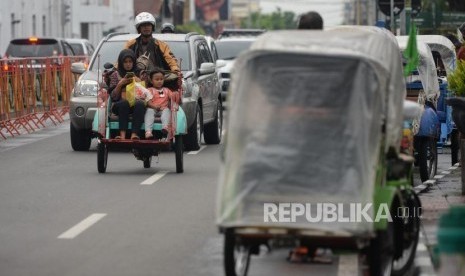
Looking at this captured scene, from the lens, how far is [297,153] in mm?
9570

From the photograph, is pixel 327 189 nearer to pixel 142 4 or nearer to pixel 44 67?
pixel 44 67

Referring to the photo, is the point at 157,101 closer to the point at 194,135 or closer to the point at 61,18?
the point at 194,135

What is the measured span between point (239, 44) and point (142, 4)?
42662 millimetres

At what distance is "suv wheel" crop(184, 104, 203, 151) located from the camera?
22.3 metres

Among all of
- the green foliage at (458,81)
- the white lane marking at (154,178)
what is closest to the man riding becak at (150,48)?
the white lane marking at (154,178)

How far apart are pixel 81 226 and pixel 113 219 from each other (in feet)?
1.83

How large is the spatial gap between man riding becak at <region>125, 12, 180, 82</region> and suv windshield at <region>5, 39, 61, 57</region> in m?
22.3

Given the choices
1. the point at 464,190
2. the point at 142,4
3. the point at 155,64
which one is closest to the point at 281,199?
the point at 464,190

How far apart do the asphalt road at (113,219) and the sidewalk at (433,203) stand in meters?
0.74

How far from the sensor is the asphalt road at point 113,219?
36.8 ft

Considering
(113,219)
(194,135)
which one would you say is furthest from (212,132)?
(113,219)

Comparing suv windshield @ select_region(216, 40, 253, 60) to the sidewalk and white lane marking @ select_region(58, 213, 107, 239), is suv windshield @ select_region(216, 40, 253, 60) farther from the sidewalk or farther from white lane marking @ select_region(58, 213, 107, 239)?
white lane marking @ select_region(58, 213, 107, 239)

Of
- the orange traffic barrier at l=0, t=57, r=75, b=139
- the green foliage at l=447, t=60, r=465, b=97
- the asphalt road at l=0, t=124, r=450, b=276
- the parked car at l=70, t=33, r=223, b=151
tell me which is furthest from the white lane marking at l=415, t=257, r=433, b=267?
the orange traffic barrier at l=0, t=57, r=75, b=139

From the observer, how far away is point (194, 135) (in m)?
22.4
